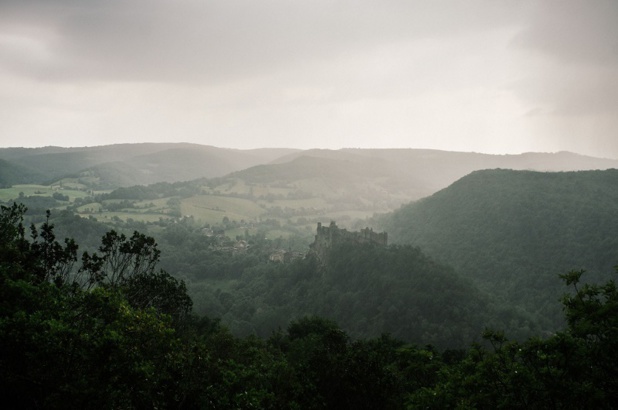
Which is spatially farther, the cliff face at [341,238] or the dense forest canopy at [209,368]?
the cliff face at [341,238]

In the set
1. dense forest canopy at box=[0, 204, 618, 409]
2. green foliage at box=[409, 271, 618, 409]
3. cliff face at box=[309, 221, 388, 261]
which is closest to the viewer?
dense forest canopy at box=[0, 204, 618, 409]

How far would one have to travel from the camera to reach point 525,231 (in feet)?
467

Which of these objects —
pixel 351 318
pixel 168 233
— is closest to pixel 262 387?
pixel 351 318

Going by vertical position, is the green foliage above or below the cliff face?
above

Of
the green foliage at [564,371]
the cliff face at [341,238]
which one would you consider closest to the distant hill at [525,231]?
the cliff face at [341,238]

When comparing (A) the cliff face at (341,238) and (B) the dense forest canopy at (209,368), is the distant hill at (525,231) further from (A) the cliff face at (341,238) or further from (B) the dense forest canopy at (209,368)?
(B) the dense forest canopy at (209,368)

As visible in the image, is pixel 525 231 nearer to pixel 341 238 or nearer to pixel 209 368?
pixel 341 238

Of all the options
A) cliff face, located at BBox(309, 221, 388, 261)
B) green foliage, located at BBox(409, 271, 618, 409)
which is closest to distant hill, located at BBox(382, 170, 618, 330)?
cliff face, located at BBox(309, 221, 388, 261)

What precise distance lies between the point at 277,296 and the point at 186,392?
345 feet

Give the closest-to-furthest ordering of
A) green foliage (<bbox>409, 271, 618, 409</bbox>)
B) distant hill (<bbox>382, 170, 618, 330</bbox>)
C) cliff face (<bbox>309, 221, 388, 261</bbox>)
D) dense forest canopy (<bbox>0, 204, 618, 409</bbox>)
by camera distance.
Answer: dense forest canopy (<bbox>0, 204, 618, 409</bbox>), green foliage (<bbox>409, 271, 618, 409</bbox>), distant hill (<bbox>382, 170, 618, 330</bbox>), cliff face (<bbox>309, 221, 388, 261</bbox>)

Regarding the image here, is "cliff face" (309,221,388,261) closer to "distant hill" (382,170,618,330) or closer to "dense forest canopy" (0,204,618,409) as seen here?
"distant hill" (382,170,618,330)

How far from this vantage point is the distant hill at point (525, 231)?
12075 centimetres

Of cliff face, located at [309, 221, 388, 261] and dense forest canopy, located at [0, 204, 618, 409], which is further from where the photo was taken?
cliff face, located at [309, 221, 388, 261]

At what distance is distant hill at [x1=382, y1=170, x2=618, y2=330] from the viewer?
120750 millimetres
